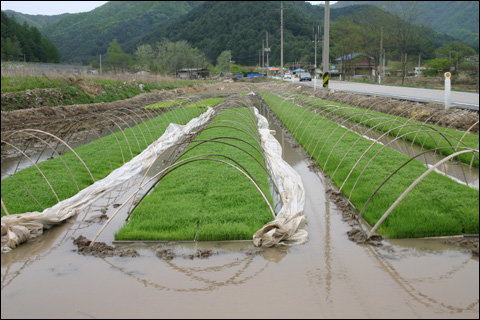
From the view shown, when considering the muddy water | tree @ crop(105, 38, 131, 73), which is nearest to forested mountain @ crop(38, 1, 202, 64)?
tree @ crop(105, 38, 131, 73)

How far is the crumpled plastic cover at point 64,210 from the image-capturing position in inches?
254

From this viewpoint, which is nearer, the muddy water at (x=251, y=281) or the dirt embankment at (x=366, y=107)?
the muddy water at (x=251, y=281)

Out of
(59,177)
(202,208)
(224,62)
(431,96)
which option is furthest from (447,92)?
(224,62)

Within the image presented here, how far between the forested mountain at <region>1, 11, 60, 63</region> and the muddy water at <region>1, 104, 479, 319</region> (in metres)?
45.2

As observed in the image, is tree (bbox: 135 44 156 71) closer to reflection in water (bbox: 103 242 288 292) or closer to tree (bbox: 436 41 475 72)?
tree (bbox: 436 41 475 72)

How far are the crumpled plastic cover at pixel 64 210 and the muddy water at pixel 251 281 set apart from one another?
0.25 m

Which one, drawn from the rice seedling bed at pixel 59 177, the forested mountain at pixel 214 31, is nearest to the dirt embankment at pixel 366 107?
the rice seedling bed at pixel 59 177

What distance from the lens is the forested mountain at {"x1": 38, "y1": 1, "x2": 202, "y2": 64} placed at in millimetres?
108812

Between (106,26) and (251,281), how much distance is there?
142m

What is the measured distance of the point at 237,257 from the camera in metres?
5.81

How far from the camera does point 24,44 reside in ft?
180

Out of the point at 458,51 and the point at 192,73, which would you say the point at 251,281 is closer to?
the point at 458,51

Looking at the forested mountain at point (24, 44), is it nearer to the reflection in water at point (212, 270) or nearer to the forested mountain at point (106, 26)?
the forested mountain at point (106, 26)

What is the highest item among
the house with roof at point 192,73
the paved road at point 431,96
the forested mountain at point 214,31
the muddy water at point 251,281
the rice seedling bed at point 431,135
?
the forested mountain at point 214,31
